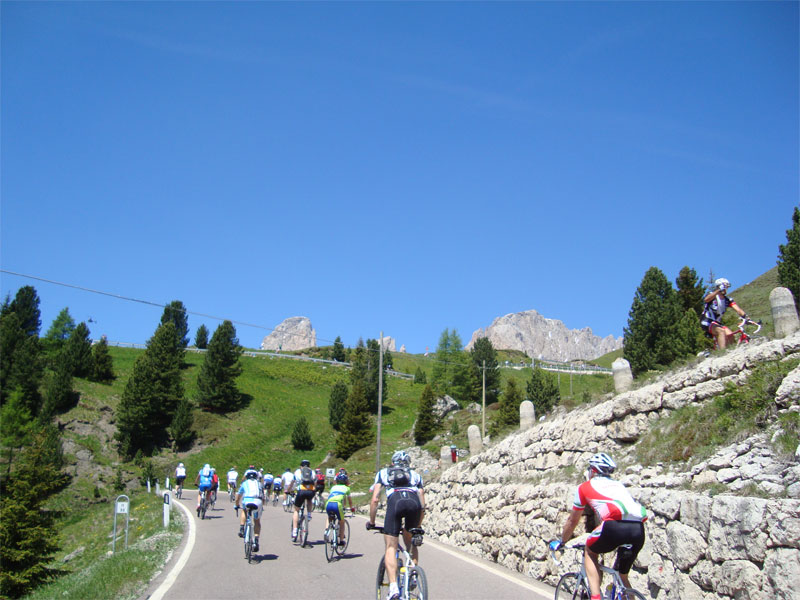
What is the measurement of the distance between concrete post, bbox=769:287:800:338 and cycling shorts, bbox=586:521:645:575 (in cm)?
593

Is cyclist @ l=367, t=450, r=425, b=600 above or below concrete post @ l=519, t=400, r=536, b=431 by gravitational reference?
below

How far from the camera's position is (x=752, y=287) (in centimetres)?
7706

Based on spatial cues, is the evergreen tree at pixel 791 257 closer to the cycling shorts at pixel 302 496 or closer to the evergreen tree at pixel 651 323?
the evergreen tree at pixel 651 323

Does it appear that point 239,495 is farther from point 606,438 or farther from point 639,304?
point 639,304

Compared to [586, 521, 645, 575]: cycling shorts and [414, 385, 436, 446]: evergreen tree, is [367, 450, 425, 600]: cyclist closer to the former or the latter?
[586, 521, 645, 575]: cycling shorts

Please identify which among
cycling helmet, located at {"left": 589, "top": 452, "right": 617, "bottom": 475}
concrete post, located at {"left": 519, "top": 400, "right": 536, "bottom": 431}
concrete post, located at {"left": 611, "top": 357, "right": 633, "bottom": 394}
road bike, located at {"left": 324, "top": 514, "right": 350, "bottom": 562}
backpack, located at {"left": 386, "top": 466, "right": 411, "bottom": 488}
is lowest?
road bike, located at {"left": 324, "top": 514, "right": 350, "bottom": 562}

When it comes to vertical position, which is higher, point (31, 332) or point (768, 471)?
point (31, 332)

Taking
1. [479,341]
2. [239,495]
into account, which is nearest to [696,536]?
[239,495]

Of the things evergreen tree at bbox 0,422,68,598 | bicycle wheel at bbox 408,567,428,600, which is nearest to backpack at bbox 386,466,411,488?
bicycle wheel at bbox 408,567,428,600

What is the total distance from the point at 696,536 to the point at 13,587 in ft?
75.2

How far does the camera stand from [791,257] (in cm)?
2825

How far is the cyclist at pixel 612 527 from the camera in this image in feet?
17.1

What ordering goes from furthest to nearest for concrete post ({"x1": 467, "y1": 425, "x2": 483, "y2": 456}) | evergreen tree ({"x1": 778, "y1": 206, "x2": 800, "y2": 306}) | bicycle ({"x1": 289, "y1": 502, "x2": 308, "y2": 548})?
evergreen tree ({"x1": 778, "y1": 206, "x2": 800, "y2": 306}) → concrete post ({"x1": 467, "y1": 425, "x2": 483, "y2": 456}) → bicycle ({"x1": 289, "y1": 502, "x2": 308, "y2": 548})

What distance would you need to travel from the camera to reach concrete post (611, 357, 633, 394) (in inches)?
509
